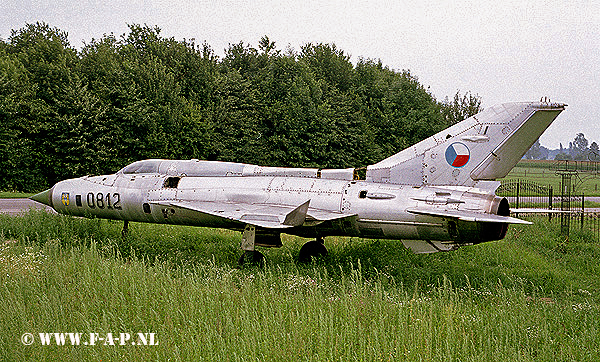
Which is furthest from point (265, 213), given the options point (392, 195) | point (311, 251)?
point (392, 195)

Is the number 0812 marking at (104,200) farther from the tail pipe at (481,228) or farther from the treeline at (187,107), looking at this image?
the treeline at (187,107)

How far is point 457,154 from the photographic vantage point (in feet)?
33.2

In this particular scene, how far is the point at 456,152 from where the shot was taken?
10.1 meters

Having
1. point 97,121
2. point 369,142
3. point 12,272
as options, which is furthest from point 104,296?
point 369,142

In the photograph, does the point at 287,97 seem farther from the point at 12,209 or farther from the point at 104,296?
the point at 104,296

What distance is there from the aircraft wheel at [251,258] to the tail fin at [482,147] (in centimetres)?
381

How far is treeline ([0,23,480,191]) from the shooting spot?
28.5 m

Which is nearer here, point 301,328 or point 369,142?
point 301,328

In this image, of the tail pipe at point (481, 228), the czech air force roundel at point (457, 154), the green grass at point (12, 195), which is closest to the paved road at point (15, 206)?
the green grass at point (12, 195)

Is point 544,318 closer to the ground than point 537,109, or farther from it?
closer to the ground

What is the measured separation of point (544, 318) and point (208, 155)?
3034 centimetres

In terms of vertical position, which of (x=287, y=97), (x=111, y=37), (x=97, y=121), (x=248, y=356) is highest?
→ (x=111, y=37)

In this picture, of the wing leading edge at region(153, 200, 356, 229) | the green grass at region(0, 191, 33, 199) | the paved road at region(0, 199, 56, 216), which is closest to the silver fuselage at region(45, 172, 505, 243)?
the wing leading edge at region(153, 200, 356, 229)

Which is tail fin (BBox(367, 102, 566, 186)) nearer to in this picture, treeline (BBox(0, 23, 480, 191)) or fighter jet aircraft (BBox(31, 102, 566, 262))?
fighter jet aircraft (BBox(31, 102, 566, 262))
